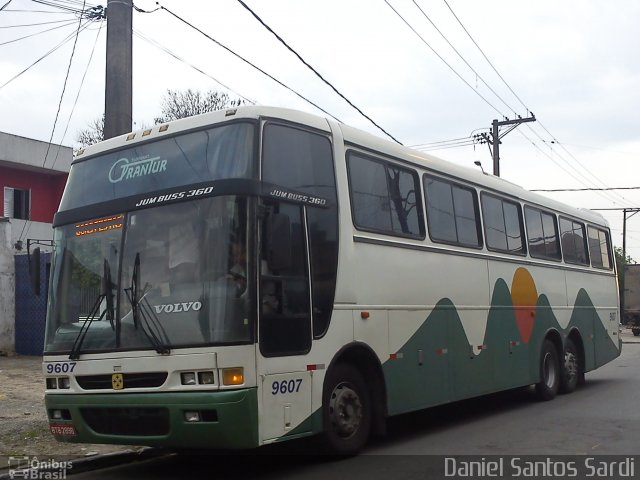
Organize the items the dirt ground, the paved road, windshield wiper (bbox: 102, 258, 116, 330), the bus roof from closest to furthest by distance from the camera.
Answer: windshield wiper (bbox: 102, 258, 116, 330) → the bus roof → the paved road → the dirt ground

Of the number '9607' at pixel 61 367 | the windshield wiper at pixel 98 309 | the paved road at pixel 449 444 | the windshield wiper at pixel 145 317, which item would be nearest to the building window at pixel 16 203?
the paved road at pixel 449 444

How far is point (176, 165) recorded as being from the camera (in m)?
7.18

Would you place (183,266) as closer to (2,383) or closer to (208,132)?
(208,132)

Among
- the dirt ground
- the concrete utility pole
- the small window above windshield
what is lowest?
the dirt ground

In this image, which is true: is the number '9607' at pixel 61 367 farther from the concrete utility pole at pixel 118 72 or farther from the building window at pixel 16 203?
the building window at pixel 16 203

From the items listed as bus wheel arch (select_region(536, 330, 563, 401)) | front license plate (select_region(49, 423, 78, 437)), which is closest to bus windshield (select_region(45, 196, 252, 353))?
front license plate (select_region(49, 423, 78, 437))

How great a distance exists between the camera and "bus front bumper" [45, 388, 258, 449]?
6.29 metres

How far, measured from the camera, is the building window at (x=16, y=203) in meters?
27.5

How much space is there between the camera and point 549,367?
12.9 metres

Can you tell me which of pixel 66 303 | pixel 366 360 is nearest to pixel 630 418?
pixel 366 360

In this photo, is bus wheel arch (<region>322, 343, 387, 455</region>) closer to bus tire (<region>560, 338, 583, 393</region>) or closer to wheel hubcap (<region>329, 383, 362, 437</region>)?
wheel hubcap (<region>329, 383, 362, 437</region>)

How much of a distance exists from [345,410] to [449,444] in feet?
5.63

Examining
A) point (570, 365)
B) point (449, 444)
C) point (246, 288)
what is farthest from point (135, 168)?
point (570, 365)

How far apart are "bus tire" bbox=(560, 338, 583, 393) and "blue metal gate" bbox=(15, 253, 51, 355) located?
1236cm
